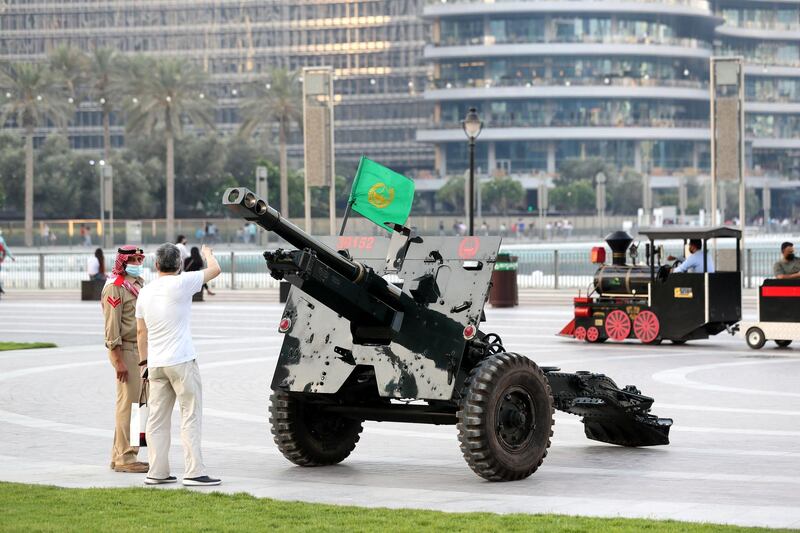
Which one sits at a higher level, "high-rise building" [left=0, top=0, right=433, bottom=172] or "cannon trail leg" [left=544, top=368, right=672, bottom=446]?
"high-rise building" [left=0, top=0, right=433, bottom=172]

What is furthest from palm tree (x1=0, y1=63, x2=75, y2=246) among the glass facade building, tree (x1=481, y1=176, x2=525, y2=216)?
the glass facade building

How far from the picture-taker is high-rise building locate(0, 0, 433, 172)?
6614 inches

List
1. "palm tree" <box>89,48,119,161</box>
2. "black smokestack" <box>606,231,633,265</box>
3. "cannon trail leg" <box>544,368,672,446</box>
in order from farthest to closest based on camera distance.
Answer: "palm tree" <box>89,48,119,161</box> < "black smokestack" <box>606,231,633,265</box> < "cannon trail leg" <box>544,368,672,446</box>

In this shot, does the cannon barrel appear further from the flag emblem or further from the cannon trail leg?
the cannon trail leg

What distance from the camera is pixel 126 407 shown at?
38.9 feet

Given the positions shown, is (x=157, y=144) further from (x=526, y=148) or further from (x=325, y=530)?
(x=325, y=530)

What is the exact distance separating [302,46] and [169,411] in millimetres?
160079

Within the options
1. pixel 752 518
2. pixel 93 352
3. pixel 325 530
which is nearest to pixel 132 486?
pixel 325 530

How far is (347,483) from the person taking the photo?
36.2 feet

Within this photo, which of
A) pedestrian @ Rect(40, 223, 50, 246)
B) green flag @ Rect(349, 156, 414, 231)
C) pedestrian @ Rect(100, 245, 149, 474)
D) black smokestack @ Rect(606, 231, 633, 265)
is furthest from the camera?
pedestrian @ Rect(40, 223, 50, 246)

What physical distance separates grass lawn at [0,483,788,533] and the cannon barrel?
1762 mm

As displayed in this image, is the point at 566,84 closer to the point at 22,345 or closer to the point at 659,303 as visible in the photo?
the point at 659,303

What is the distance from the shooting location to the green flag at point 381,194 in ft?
38.6

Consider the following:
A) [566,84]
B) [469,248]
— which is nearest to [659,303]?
[469,248]
